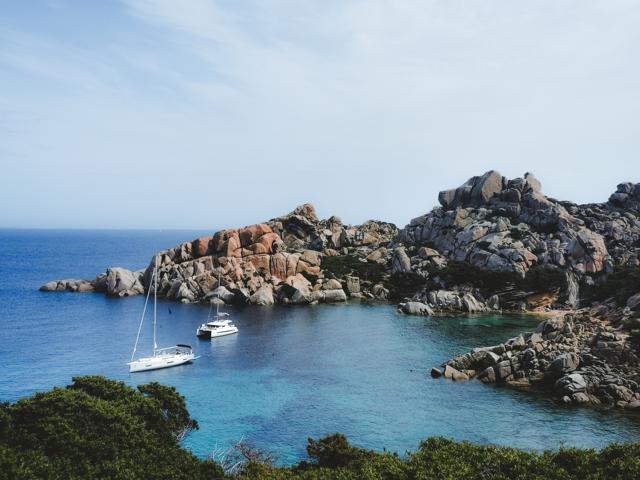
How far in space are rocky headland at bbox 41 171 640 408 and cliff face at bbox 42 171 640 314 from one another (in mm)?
262

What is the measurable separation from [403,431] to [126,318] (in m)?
65.2

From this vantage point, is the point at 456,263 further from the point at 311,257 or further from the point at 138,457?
the point at 138,457

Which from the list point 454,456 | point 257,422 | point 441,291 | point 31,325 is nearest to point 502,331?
point 441,291

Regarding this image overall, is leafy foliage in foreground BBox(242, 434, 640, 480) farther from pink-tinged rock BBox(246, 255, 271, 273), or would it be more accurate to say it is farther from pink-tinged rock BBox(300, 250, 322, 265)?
pink-tinged rock BBox(300, 250, 322, 265)

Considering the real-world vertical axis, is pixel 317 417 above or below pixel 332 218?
below

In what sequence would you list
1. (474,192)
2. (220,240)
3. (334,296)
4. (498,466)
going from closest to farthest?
(498,466) → (334,296) → (220,240) → (474,192)

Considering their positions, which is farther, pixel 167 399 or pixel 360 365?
pixel 360 365

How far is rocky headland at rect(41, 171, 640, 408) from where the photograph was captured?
10431 cm

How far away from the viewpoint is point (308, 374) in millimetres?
62625

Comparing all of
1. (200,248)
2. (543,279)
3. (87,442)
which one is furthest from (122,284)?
(87,442)

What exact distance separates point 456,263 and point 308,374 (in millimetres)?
62696

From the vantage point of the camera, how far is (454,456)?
87.9 feet

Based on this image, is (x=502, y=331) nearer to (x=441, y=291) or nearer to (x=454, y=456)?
(x=441, y=291)

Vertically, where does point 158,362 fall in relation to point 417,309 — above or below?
below
